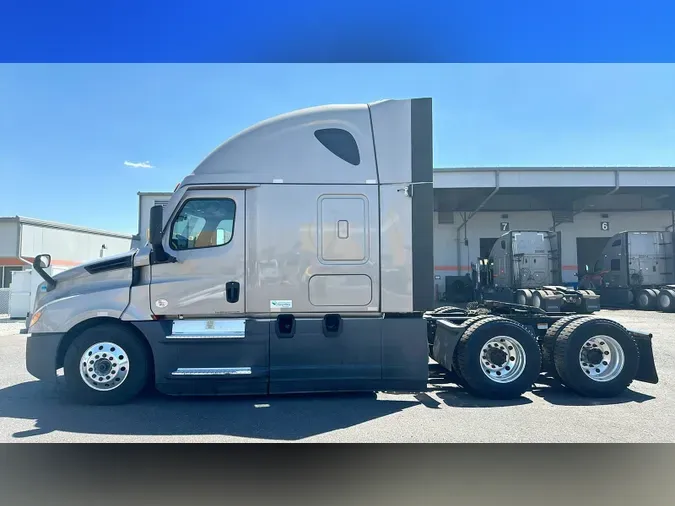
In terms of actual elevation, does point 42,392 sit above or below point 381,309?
below

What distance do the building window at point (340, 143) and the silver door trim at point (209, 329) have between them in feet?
8.36

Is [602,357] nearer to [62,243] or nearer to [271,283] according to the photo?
[271,283]

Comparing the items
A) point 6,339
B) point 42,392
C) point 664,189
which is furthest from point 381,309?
point 664,189

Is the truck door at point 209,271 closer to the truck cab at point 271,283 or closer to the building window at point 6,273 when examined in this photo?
the truck cab at point 271,283

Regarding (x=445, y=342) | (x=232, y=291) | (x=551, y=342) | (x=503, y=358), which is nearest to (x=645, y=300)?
(x=551, y=342)

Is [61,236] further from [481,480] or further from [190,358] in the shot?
[481,480]

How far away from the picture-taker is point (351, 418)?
5.44 m

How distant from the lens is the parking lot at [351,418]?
4.90 metres

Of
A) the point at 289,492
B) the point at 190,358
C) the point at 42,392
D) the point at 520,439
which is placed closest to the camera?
the point at 289,492

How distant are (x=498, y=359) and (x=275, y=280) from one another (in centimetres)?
332

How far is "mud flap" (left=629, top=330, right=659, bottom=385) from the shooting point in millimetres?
6531

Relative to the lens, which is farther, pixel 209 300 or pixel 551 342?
pixel 551 342

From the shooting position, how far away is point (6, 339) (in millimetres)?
12273

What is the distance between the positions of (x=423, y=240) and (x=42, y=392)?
585cm
